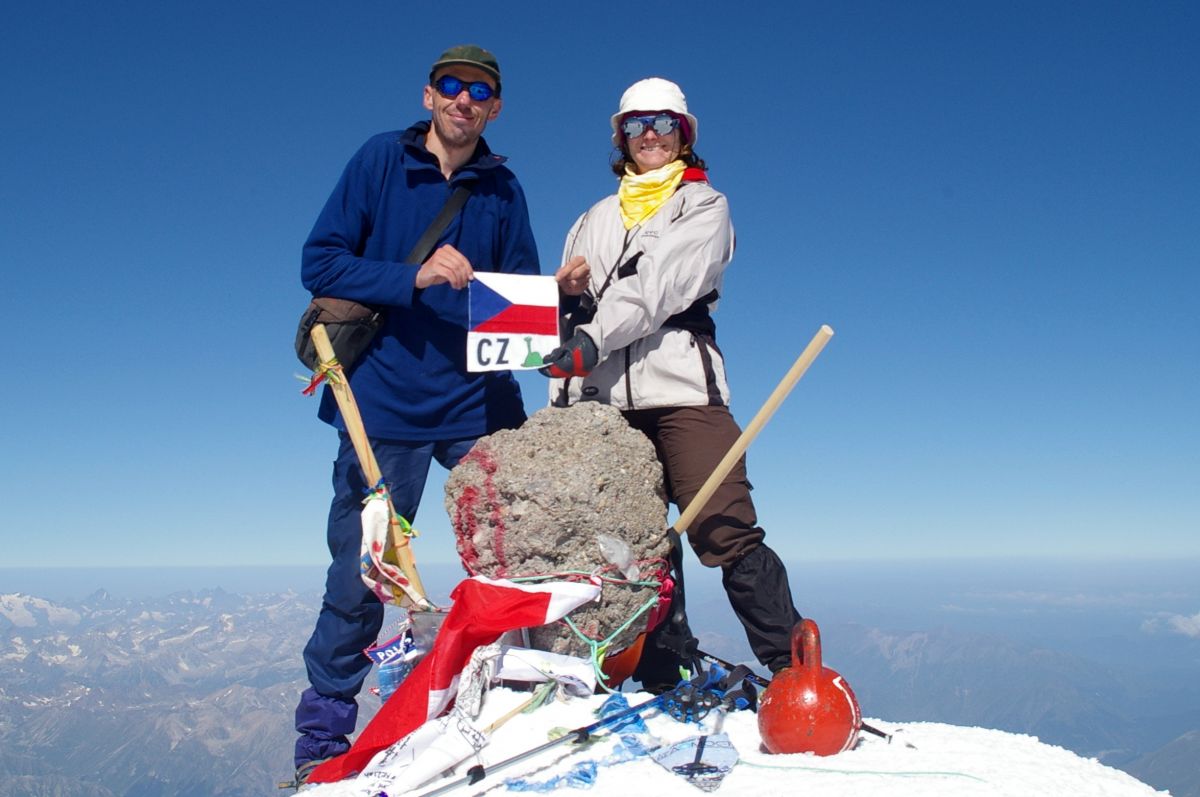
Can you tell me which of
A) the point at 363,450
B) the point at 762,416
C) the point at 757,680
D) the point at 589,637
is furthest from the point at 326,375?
the point at 757,680

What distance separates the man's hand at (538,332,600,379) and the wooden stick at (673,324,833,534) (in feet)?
3.05

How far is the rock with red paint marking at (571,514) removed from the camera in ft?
13.6

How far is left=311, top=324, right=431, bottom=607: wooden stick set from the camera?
14.9 feet

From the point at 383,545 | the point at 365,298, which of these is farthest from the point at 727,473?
the point at 365,298

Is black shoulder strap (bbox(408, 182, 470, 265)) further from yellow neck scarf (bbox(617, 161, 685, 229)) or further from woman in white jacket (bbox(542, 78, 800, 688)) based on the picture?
yellow neck scarf (bbox(617, 161, 685, 229))

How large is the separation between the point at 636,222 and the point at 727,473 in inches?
68.6

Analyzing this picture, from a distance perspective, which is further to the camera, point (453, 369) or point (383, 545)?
point (453, 369)

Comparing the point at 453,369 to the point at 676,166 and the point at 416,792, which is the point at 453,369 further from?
the point at 416,792

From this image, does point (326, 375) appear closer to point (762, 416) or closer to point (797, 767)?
point (762, 416)

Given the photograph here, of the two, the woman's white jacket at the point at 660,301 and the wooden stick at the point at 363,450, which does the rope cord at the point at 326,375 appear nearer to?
the wooden stick at the point at 363,450

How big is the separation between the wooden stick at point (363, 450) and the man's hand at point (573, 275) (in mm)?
1467

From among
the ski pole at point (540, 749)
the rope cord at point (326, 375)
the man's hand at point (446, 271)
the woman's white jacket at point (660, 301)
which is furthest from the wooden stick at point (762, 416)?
the rope cord at point (326, 375)

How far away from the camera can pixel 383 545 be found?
4.40 meters

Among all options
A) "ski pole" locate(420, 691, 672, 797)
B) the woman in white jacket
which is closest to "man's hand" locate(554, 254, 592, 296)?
the woman in white jacket
